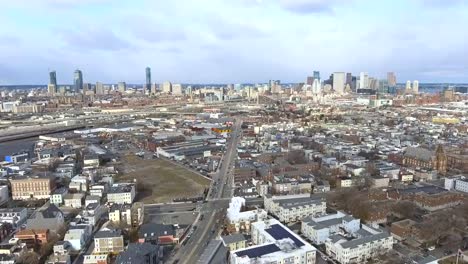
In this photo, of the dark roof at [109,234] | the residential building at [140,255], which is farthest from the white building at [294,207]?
the dark roof at [109,234]

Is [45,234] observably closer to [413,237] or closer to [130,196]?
[130,196]

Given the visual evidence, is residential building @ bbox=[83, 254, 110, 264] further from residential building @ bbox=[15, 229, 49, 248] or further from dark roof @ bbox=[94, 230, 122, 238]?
residential building @ bbox=[15, 229, 49, 248]

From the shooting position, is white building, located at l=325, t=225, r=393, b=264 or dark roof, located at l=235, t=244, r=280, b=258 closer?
dark roof, located at l=235, t=244, r=280, b=258

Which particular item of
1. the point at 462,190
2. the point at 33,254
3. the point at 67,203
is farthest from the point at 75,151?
the point at 462,190

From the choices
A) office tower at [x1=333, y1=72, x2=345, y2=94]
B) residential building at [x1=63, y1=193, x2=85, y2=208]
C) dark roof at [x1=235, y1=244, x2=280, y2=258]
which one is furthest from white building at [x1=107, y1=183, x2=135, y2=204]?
office tower at [x1=333, y1=72, x2=345, y2=94]

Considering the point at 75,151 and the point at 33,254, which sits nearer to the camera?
the point at 33,254

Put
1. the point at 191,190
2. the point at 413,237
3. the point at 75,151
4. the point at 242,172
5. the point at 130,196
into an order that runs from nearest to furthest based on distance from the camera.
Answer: the point at 413,237 → the point at 130,196 → the point at 191,190 → the point at 242,172 → the point at 75,151
